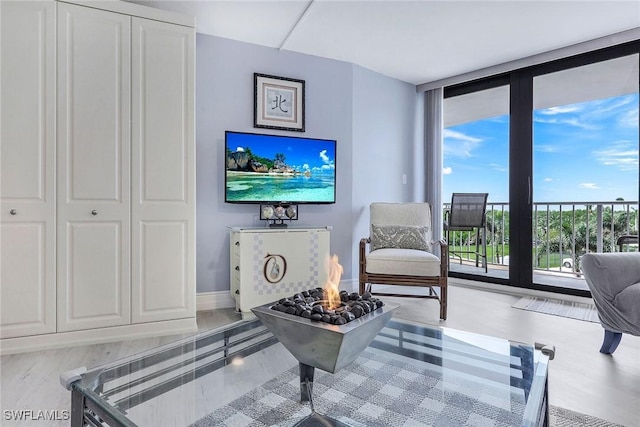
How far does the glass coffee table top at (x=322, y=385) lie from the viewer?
1.05 metres

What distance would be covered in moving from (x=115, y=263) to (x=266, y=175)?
1.40m

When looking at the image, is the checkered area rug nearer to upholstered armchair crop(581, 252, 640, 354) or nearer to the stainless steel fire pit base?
the stainless steel fire pit base

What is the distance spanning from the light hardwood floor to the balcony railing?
1151 millimetres

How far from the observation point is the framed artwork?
10.7 feet

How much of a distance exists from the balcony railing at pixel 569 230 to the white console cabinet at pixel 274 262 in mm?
2243

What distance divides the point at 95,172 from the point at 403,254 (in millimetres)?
2287

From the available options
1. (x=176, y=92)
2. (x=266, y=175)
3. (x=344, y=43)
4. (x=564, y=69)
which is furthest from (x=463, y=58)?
(x=176, y=92)

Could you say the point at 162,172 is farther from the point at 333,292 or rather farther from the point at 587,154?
the point at 587,154

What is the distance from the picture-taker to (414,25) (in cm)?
288

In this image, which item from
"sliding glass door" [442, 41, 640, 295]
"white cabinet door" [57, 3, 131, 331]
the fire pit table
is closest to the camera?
the fire pit table

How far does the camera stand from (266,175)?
3.21 metres

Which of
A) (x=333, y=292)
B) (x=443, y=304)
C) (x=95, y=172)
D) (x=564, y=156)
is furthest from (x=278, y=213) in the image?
(x=564, y=156)

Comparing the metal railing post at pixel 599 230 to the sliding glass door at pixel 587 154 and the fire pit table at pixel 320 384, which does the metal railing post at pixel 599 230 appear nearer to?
the sliding glass door at pixel 587 154

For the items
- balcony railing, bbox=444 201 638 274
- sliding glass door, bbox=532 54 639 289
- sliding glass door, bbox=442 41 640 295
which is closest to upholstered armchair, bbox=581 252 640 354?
sliding glass door, bbox=442 41 640 295
